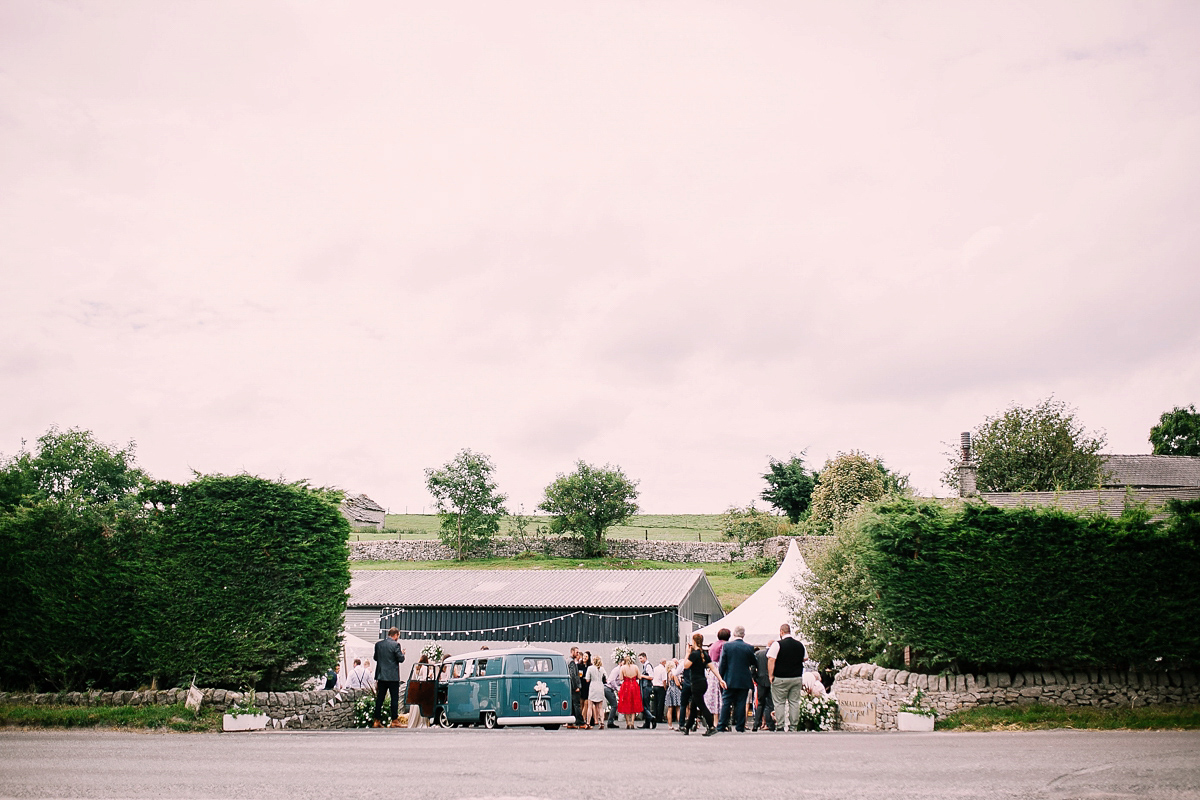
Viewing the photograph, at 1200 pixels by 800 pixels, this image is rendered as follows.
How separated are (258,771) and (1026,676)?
12.5 m

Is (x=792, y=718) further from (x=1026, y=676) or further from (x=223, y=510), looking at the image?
(x=223, y=510)

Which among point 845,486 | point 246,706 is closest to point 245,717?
point 246,706

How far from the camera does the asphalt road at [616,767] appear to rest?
23.4ft

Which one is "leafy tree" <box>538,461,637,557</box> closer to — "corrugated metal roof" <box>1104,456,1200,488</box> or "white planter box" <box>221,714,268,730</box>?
"corrugated metal roof" <box>1104,456,1200,488</box>

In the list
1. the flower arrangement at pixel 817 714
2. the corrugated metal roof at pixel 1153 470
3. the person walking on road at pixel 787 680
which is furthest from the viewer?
the corrugated metal roof at pixel 1153 470

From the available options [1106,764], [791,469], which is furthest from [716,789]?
[791,469]

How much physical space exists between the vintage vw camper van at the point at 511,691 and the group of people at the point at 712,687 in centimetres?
99

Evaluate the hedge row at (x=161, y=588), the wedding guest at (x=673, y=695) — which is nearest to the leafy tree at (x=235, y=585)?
the hedge row at (x=161, y=588)

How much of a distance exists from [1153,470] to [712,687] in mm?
44225

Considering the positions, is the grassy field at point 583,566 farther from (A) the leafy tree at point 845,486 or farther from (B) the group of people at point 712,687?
(B) the group of people at point 712,687

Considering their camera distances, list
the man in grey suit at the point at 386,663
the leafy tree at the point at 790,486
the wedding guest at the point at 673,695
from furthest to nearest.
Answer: the leafy tree at the point at 790,486 < the wedding guest at the point at 673,695 < the man in grey suit at the point at 386,663

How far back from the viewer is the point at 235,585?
15.7 metres

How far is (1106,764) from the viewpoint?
8.54 metres

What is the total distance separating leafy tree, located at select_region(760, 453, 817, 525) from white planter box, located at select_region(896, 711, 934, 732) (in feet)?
157
